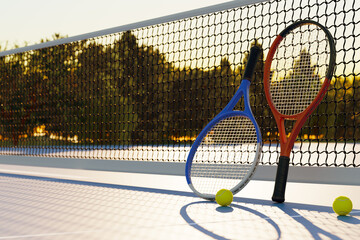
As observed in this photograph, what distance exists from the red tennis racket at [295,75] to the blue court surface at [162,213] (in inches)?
17.1

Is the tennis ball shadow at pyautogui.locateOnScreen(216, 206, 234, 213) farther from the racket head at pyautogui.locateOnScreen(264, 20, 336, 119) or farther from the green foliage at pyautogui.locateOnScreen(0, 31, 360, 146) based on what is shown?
the green foliage at pyautogui.locateOnScreen(0, 31, 360, 146)

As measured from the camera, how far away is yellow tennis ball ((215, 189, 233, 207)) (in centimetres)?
298

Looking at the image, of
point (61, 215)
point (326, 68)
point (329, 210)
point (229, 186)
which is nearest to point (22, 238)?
point (61, 215)

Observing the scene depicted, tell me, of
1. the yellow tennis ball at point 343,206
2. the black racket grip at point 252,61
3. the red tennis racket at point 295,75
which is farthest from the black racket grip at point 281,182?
the black racket grip at point 252,61

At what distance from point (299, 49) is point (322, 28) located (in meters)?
0.52

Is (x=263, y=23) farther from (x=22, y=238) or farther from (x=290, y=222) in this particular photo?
(x=22, y=238)

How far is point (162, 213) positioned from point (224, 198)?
0.47 meters

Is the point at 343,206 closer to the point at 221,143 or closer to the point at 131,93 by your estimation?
the point at 221,143

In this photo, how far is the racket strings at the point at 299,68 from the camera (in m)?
3.34

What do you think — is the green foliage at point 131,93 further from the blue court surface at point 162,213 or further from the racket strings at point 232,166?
the blue court surface at point 162,213

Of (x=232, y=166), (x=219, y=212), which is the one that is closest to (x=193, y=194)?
(x=232, y=166)

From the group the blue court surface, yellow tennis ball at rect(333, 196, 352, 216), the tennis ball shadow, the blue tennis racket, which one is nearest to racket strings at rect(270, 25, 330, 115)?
the blue tennis racket

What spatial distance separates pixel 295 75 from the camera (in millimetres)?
3611

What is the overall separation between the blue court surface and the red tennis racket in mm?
434
